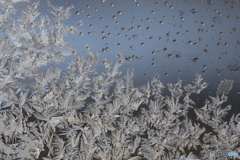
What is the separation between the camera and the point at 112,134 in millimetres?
811

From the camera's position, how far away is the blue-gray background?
2.62 ft

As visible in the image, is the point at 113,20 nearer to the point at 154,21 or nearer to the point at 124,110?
the point at 154,21

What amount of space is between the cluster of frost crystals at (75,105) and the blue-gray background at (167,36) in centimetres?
2

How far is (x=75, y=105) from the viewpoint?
2.63 feet

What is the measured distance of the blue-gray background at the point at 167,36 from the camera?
31.4 inches

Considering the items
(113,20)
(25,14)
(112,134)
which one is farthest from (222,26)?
(25,14)

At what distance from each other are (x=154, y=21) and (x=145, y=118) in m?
0.29

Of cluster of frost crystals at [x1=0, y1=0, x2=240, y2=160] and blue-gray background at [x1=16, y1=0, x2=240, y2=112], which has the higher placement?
blue-gray background at [x1=16, y1=0, x2=240, y2=112]

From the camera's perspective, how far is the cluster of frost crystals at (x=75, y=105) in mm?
795

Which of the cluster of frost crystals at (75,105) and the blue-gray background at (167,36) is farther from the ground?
the blue-gray background at (167,36)

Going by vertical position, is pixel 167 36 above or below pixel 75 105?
above

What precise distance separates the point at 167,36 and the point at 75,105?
337 millimetres

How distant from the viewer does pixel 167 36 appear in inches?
31.9

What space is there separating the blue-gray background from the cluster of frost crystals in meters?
0.02
